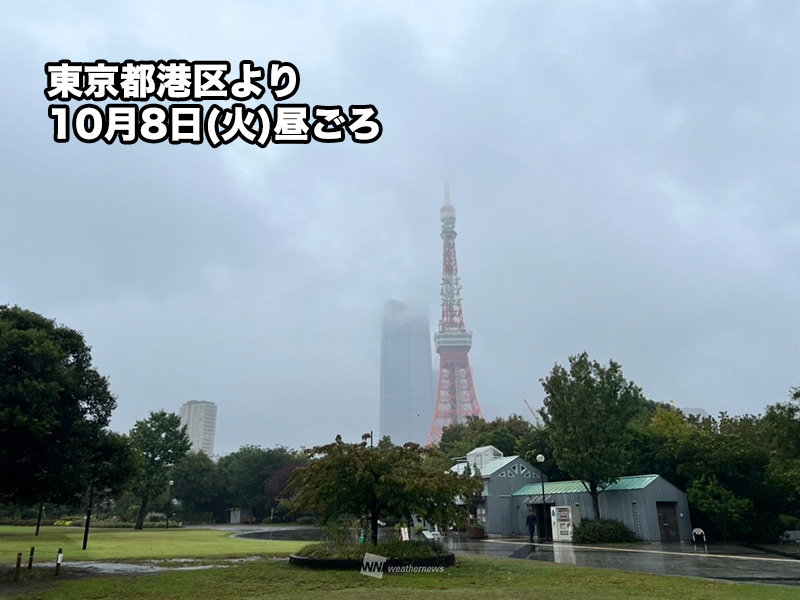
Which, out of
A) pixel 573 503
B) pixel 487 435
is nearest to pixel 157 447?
pixel 487 435

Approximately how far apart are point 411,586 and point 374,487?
18.4 feet

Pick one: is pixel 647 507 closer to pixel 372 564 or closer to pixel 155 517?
pixel 372 564

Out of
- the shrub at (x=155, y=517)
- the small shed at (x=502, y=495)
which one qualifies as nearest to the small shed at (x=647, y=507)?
the small shed at (x=502, y=495)

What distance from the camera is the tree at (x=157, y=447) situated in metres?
57.2

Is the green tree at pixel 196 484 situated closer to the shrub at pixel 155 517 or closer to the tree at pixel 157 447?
the shrub at pixel 155 517

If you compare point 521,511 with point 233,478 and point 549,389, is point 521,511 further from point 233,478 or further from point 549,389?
point 233,478

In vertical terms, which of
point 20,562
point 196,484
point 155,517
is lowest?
point 155,517

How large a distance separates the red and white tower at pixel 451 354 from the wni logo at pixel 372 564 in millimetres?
110548

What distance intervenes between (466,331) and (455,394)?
17.2 m

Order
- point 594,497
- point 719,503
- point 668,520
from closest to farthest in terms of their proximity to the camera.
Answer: point 719,503 → point 668,520 → point 594,497

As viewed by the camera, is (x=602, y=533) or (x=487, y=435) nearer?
(x=602, y=533)

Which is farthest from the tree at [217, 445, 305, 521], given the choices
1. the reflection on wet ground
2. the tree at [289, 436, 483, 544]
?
the tree at [289, 436, 483, 544]

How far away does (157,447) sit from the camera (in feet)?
195
